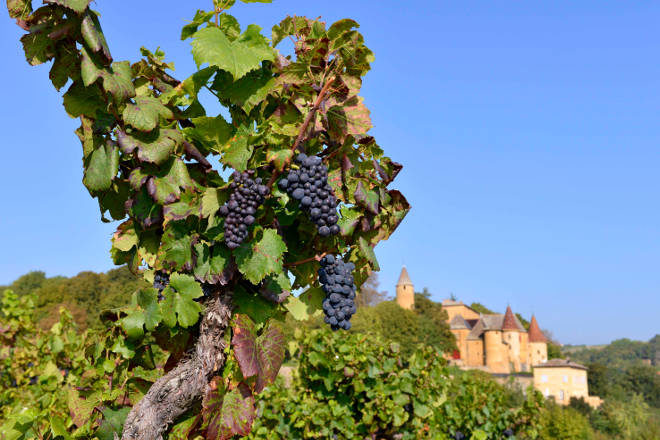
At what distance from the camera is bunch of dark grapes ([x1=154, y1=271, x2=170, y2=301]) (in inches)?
81.6

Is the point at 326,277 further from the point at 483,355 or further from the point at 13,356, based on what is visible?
the point at 483,355

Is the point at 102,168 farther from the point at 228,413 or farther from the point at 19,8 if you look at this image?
the point at 228,413

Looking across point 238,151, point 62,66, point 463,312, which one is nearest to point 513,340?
point 463,312

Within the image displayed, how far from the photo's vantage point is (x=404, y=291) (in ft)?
227

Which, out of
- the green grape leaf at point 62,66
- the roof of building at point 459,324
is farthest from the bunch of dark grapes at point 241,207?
the roof of building at point 459,324

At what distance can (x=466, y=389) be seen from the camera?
743cm

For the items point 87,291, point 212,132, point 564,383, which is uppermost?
point 87,291

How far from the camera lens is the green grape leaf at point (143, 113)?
1.83 metres

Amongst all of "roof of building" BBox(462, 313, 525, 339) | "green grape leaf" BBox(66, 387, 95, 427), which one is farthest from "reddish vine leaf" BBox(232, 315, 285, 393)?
"roof of building" BBox(462, 313, 525, 339)

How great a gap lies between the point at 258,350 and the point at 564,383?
59091 millimetres

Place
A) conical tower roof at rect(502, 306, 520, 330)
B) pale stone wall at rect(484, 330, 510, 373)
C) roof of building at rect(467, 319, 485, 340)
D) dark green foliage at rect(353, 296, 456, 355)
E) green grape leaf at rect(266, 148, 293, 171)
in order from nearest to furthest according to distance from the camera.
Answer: green grape leaf at rect(266, 148, 293, 171)
dark green foliage at rect(353, 296, 456, 355)
pale stone wall at rect(484, 330, 510, 373)
conical tower roof at rect(502, 306, 520, 330)
roof of building at rect(467, 319, 485, 340)

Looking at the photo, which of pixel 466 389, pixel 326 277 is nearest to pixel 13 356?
pixel 466 389

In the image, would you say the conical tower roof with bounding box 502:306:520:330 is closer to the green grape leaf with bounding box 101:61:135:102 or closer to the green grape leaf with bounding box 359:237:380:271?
the green grape leaf with bounding box 359:237:380:271

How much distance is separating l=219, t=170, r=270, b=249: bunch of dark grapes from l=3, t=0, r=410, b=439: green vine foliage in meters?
0.07
